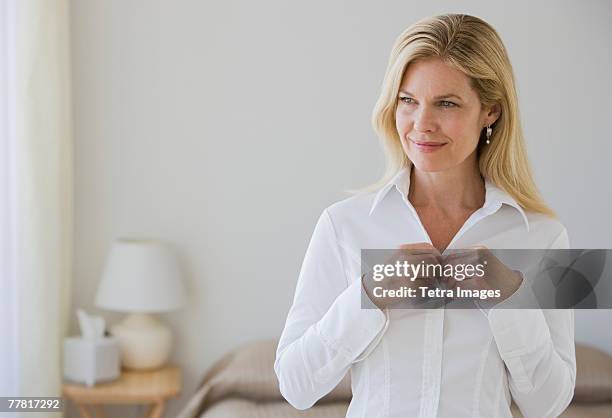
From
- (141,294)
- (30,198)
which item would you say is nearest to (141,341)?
(141,294)

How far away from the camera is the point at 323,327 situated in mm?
979

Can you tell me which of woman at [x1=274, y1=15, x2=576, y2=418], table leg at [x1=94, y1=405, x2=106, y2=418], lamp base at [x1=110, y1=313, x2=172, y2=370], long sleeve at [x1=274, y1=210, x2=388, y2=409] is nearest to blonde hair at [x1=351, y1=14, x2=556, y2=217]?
woman at [x1=274, y1=15, x2=576, y2=418]

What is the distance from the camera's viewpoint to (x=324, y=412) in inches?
78.7

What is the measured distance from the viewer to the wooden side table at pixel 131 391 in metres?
2.20

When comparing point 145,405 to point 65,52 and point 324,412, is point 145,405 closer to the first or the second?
point 324,412

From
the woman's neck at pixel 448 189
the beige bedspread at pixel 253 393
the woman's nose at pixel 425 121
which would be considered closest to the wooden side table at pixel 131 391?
the beige bedspread at pixel 253 393

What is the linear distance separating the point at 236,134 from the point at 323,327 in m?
1.52

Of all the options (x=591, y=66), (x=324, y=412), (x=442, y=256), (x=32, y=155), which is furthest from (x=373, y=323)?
(x=591, y=66)

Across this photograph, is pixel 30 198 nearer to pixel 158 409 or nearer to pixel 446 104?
pixel 158 409

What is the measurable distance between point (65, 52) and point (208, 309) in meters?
0.84

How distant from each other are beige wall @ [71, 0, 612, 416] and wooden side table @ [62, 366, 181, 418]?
7.7 inches

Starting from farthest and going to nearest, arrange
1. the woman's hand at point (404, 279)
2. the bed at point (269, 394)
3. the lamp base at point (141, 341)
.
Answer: the lamp base at point (141, 341) < the bed at point (269, 394) < the woman's hand at point (404, 279)

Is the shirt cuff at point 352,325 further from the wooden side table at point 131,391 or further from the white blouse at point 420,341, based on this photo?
the wooden side table at point 131,391

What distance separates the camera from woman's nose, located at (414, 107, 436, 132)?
0.97m
